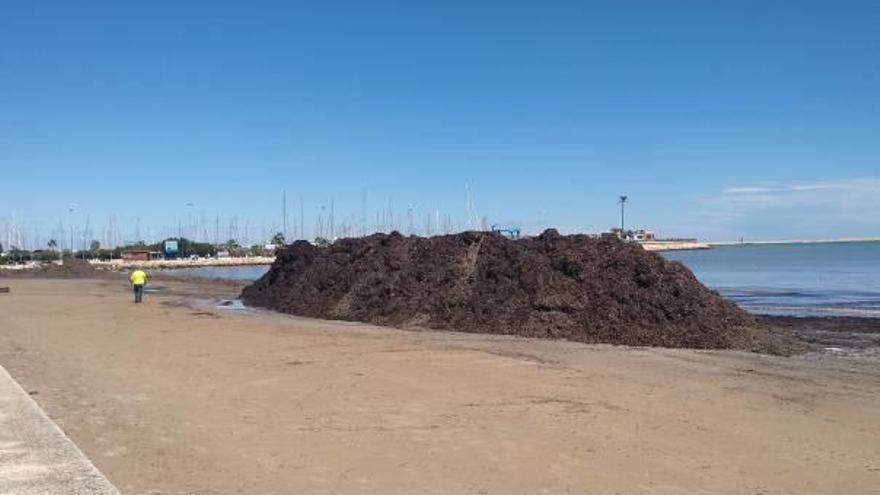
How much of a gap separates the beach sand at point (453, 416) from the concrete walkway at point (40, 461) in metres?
0.39

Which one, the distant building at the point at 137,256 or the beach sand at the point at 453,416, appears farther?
the distant building at the point at 137,256

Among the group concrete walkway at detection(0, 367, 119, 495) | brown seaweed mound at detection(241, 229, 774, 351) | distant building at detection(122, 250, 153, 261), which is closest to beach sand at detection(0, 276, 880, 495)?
concrete walkway at detection(0, 367, 119, 495)

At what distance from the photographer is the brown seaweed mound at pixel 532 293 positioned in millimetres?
20750

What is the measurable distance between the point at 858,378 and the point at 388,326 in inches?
561

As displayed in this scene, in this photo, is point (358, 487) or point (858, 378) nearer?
point (358, 487)

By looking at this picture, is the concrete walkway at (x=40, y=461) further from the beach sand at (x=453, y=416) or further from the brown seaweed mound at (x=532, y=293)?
the brown seaweed mound at (x=532, y=293)

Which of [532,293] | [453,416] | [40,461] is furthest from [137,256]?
[40,461]

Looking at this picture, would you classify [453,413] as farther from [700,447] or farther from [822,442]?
[822,442]

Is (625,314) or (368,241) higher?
(368,241)

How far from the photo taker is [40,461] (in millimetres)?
6852

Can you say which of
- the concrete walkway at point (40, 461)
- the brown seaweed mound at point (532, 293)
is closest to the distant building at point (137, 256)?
the brown seaweed mound at point (532, 293)

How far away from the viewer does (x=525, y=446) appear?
28.0ft

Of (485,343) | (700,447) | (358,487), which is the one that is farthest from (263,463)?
(485,343)

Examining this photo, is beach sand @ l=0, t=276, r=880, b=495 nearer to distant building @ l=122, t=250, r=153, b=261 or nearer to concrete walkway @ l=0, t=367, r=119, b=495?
concrete walkway @ l=0, t=367, r=119, b=495
